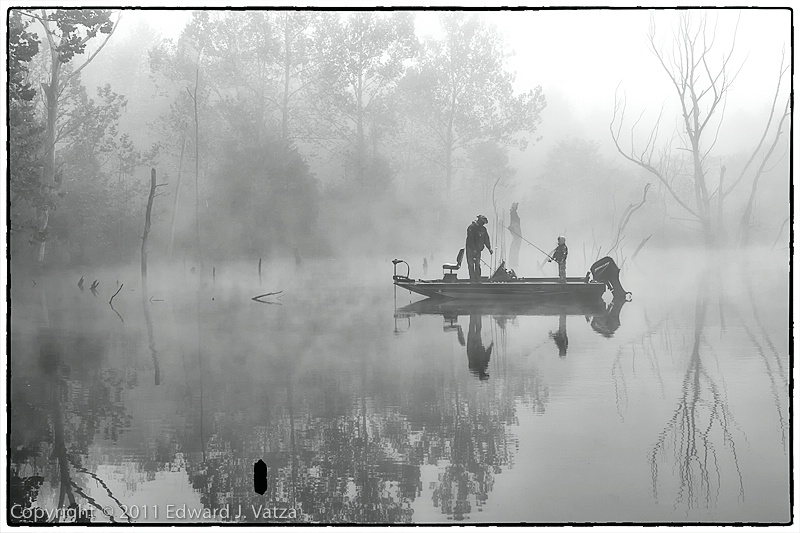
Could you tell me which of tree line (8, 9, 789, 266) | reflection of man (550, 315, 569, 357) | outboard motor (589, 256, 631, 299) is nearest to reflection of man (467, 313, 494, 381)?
reflection of man (550, 315, 569, 357)

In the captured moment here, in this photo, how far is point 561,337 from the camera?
938cm

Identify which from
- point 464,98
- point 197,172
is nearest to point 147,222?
point 197,172

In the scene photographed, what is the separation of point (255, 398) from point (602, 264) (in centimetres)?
629

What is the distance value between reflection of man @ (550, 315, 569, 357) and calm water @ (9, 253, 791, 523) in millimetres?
22

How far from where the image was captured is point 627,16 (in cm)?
861

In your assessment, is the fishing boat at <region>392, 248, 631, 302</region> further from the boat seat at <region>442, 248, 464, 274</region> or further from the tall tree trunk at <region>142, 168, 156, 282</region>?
the tall tree trunk at <region>142, 168, 156, 282</region>

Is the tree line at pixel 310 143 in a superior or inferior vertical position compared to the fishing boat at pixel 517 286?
superior

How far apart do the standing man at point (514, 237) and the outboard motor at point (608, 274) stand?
1.00 m

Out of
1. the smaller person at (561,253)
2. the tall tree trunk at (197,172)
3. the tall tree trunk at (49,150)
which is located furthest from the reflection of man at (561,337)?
the tall tree trunk at (49,150)

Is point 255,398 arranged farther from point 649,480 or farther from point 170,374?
point 649,480

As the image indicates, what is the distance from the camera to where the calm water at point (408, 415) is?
537 centimetres

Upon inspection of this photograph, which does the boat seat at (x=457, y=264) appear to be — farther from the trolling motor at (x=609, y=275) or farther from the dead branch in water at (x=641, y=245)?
the dead branch in water at (x=641, y=245)

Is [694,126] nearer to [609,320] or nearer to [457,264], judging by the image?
[609,320]

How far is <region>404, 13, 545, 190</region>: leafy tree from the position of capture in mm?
9734
